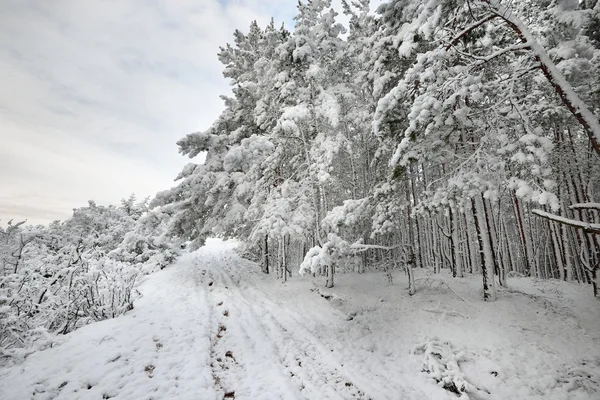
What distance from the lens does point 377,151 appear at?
13.1 m

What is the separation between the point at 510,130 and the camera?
736 cm

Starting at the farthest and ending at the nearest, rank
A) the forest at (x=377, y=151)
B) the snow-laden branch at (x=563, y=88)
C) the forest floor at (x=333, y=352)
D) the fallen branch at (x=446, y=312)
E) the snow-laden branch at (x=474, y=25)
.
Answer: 1. the fallen branch at (x=446, y=312)
2. the forest at (x=377, y=151)
3. the forest floor at (x=333, y=352)
4. the snow-laden branch at (x=474, y=25)
5. the snow-laden branch at (x=563, y=88)

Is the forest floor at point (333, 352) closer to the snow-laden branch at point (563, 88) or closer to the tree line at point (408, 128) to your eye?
the tree line at point (408, 128)

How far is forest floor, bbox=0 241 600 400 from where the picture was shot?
4629mm

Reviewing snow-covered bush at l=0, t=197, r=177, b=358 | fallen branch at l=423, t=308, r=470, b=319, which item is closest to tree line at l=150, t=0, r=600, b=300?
fallen branch at l=423, t=308, r=470, b=319

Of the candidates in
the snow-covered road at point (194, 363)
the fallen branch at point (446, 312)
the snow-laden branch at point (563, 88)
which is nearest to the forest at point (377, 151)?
→ the snow-laden branch at point (563, 88)

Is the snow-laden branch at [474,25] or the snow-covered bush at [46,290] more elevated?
the snow-laden branch at [474,25]

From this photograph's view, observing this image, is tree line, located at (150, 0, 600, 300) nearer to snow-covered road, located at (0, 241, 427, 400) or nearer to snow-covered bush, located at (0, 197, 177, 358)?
snow-covered road, located at (0, 241, 427, 400)

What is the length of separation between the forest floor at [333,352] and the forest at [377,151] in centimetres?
103

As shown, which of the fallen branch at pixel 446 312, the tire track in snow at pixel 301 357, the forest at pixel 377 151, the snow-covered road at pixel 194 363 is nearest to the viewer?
the snow-covered road at pixel 194 363

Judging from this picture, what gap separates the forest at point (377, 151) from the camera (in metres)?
5.36

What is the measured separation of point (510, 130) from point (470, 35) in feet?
9.33

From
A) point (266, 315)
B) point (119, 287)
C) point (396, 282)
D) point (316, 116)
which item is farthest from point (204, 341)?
point (316, 116)

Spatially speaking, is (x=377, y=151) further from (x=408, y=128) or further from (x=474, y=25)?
(x=474, y=25)
